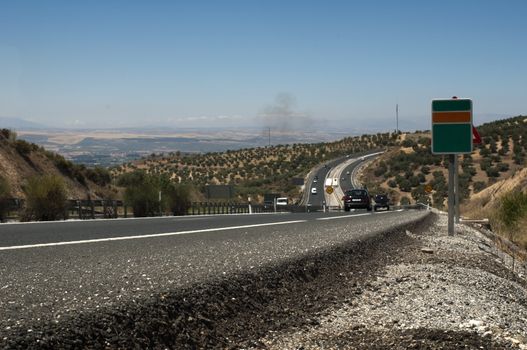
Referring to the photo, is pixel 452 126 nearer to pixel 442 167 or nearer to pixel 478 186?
pixel 478 186

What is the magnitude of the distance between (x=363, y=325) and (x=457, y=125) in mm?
10287

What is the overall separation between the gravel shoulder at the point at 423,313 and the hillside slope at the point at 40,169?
4018 cm

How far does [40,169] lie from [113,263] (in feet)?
163

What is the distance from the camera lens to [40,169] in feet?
185

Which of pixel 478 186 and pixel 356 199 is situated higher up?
pixel 356 199

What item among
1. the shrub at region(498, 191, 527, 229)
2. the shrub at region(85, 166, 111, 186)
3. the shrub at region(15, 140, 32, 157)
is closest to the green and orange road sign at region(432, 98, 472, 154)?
the shrub at region(498, 191, 527, 229)

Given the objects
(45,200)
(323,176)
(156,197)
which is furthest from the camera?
(323,176)

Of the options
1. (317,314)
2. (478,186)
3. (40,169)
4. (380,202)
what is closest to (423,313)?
(317,314)

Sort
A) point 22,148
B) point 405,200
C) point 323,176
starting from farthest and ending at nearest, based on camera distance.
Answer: point 323,176
point 405,200
point 22,148

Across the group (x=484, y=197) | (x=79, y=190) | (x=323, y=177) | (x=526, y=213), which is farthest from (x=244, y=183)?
(x=526, y=213)

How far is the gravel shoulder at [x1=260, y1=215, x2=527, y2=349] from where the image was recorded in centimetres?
688

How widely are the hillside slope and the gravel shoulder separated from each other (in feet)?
132

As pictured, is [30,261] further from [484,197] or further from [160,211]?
[484,197]

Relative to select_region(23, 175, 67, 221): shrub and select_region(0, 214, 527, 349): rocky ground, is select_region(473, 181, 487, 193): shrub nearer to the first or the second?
select_region(23, 175, 67, 221): shrub
